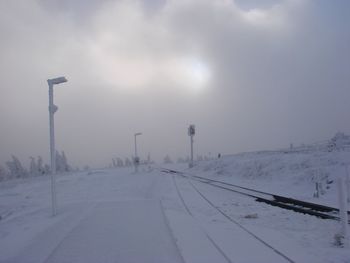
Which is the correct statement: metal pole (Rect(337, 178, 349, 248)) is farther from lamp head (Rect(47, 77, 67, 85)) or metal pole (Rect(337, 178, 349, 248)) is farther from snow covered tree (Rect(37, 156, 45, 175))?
snow covered tree (Rect(37, 156, 45, 175))

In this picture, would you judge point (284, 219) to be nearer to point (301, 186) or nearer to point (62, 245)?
point (62, 245)

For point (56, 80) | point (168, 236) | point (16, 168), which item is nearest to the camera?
point (168, 236)

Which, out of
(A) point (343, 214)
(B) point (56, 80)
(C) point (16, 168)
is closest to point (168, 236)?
(A) point (343, 214)

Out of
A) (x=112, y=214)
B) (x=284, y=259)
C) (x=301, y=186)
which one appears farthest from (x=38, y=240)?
(x=301, y=186)

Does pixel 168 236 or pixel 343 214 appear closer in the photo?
pixel 343 214

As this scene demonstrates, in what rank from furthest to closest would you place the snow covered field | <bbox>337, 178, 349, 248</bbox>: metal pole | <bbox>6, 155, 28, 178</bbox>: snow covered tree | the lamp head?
<bbox>6, 155, 28, 178</bbox>: snow covered tree → the lamp head → <bbox>337, 178, 349, 248</bbox>: metal pole → the snow covered field

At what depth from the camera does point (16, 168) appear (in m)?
139

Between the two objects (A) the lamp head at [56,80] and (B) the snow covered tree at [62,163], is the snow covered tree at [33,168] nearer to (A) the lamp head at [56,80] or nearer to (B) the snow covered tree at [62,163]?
(B) the snow covered tree at [62,163]

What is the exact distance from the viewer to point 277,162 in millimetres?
40750

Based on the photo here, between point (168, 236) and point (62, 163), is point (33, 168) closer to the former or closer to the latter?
point (62, 163)

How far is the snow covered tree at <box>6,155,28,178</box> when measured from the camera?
137 meters

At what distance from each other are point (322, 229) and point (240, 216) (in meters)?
3.74

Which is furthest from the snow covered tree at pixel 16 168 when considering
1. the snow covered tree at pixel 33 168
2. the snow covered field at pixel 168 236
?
the snow covered field at pixel 168 236

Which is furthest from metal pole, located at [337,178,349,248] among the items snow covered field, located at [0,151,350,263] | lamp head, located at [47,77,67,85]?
lamp head, located at [47,77,67,85]
